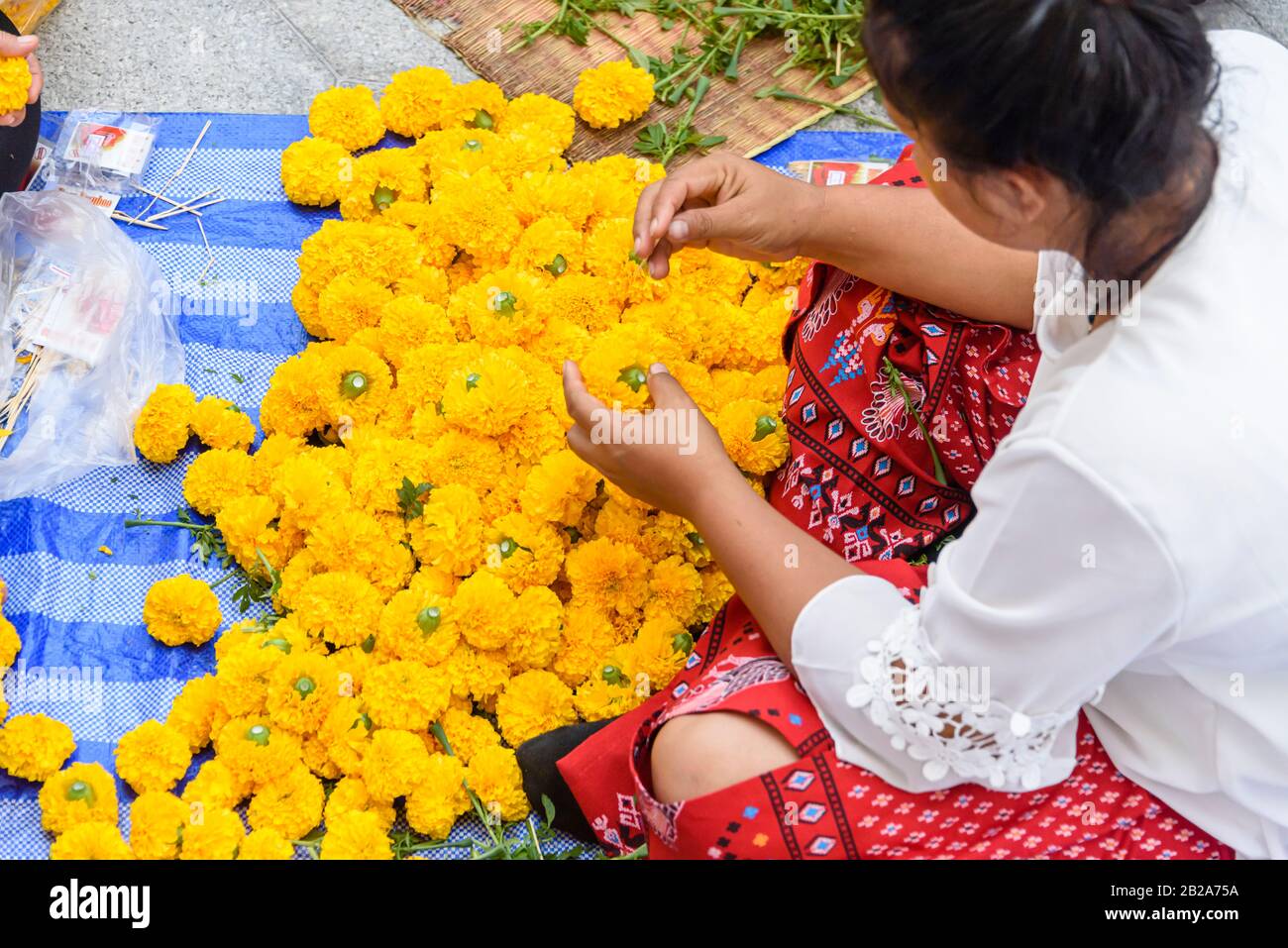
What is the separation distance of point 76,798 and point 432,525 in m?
0.57

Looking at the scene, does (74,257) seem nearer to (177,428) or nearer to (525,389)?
(177,428)

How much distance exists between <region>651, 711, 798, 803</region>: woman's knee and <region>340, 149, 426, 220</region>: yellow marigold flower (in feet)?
3.69

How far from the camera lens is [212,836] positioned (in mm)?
1479

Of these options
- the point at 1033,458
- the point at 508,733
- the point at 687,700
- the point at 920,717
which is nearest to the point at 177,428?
the point at 508,733

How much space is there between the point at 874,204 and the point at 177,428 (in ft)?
3.56

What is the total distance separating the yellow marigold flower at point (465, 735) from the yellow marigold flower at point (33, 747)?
19.7 inches

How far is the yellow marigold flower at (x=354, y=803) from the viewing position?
60.9 inches

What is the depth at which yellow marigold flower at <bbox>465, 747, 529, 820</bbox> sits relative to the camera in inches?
62.2

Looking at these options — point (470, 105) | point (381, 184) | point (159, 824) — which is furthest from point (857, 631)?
point (470, 105)

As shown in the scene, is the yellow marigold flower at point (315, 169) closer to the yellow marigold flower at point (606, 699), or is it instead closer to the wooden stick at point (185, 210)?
the wooden stick at point (185, 210)

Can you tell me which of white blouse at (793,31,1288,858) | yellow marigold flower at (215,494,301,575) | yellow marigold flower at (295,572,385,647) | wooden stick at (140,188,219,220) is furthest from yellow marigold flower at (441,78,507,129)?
white blouse at (793,31,1288,858)

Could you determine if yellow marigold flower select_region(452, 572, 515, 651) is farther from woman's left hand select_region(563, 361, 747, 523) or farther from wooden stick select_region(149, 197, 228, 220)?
wooden stick select_region(149, 197, 228, 220)

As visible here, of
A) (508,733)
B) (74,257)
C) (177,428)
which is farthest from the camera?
(74,257)
